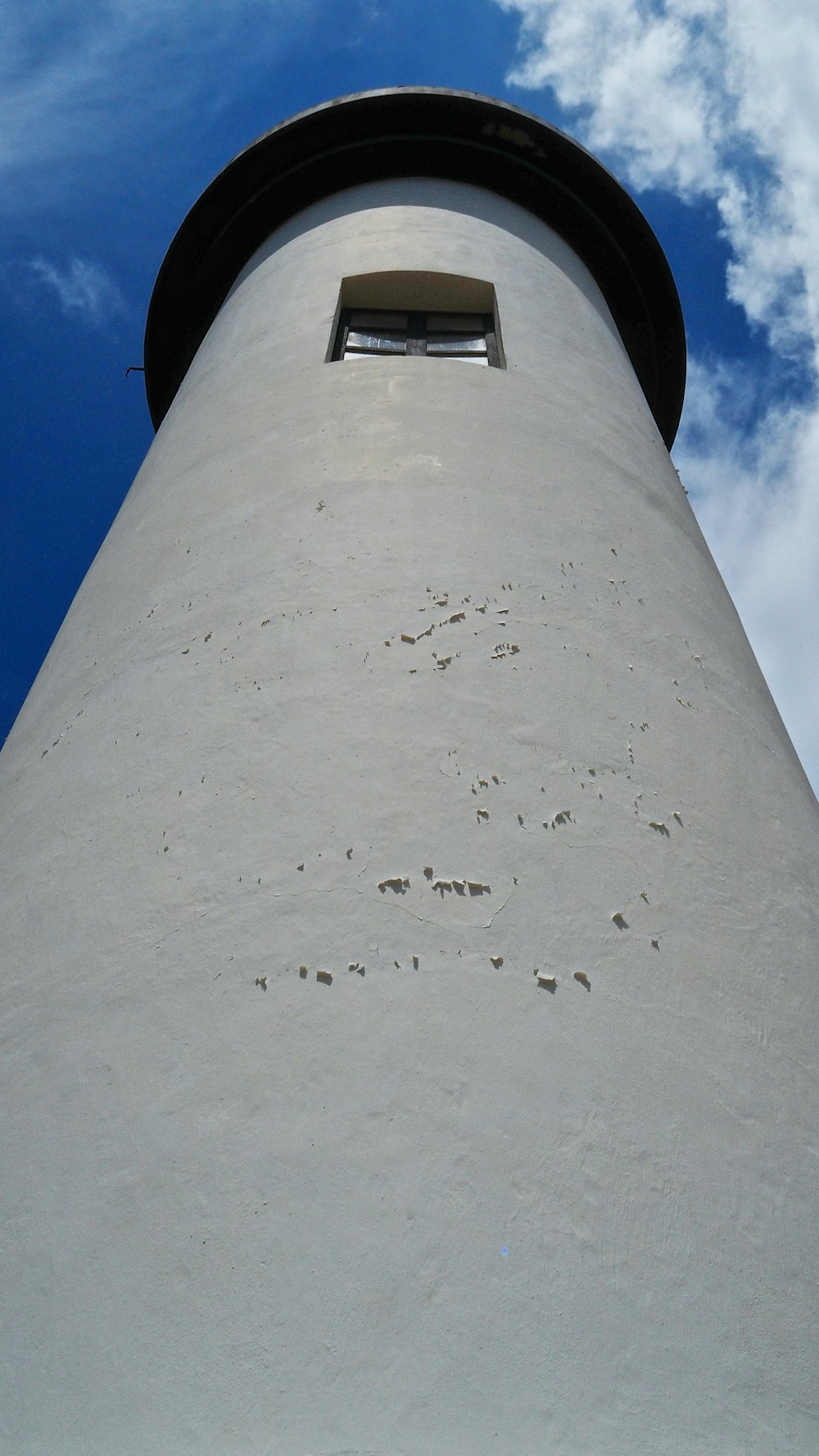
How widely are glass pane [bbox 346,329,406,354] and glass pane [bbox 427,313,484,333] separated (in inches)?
8.8

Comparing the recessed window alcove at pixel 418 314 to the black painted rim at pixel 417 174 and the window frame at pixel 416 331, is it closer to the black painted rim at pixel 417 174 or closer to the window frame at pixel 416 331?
the window frame at pixel 416 331

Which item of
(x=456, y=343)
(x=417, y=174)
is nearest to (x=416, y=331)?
(x=456, y=343)

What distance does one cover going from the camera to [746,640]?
174 inches

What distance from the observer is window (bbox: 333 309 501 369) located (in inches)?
238

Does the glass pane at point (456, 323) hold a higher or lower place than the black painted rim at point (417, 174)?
lower

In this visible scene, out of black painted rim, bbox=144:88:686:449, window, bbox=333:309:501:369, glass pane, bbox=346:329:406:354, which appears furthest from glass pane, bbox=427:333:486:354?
black painted rim, bbox=144:88:686:449

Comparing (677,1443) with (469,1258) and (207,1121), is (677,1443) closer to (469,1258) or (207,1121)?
(469,1258)

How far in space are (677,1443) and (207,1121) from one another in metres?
1.00

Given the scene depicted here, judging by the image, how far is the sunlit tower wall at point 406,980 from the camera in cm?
184

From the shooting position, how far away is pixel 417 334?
20.6 feet

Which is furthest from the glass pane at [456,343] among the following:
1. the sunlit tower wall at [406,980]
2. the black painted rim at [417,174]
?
the black painted rim at [417,174]

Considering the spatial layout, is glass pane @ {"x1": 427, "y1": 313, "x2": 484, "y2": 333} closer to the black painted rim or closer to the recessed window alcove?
the recessed window alcove

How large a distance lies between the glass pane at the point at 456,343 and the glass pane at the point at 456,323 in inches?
1.9

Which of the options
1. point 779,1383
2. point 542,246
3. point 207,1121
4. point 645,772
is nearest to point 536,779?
point 645,772
